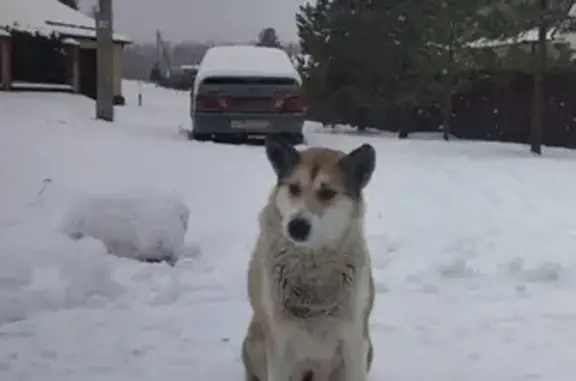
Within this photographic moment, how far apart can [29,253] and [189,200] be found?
2.56 metres

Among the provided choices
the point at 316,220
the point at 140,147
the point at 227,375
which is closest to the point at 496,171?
the point at 140,147

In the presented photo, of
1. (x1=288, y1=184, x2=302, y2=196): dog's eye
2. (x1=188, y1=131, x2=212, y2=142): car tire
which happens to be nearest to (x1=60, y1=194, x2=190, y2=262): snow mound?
(x1=288, y1=184, x2=302, y2=196): dog's eye

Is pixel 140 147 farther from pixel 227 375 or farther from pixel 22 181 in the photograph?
pixel 227 375

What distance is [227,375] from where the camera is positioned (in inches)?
184

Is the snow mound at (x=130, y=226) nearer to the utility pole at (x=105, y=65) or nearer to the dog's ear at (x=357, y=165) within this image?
the dog's ear at (x=357, y=165)

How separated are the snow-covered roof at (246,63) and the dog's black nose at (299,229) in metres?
11.9

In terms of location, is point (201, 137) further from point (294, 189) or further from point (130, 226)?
point (294, 189)

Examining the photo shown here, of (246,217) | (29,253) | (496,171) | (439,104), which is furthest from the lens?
(439,104)

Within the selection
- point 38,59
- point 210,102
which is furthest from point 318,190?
point 38,59

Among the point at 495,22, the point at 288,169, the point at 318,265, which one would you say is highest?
the point at 495,22

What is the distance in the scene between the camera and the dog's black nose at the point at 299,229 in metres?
3.66

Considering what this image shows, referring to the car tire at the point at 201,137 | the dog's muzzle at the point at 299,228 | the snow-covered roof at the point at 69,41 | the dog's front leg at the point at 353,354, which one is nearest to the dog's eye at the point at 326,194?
the dog's muzzle at the point at 299,228

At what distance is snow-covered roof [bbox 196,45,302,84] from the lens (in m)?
15.6

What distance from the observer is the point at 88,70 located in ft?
105
